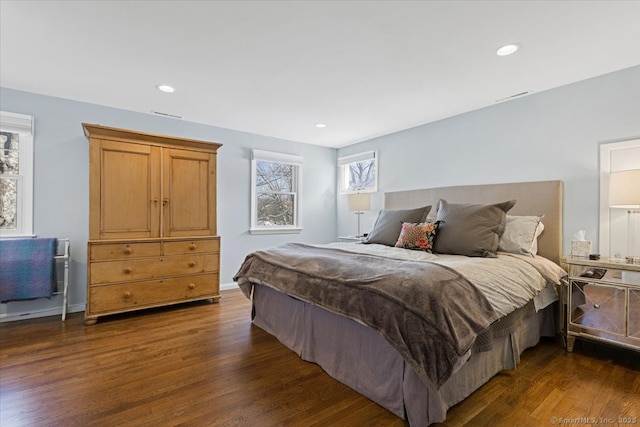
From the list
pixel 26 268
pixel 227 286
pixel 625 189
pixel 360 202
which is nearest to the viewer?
pixel 625 189

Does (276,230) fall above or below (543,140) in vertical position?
below

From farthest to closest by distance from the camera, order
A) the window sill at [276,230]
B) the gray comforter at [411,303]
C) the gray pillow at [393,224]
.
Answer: the window sill at [276,230] → the gray pillow at [393,224] → the gray comforter at [411,303]

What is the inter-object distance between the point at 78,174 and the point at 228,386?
10.0 ft

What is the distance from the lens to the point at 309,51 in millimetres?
2355

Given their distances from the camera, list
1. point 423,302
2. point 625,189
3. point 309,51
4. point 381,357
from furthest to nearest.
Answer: point 309,51, point 625,189, point 381,357, point 423,302

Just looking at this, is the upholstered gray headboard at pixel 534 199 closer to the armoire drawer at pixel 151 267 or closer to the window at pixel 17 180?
the armoire drawer at pixel 151 267

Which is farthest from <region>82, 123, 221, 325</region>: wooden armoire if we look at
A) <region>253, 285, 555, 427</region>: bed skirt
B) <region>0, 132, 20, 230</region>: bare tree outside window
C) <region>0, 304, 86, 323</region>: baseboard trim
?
<region>253, 285, 555, 427</region>: bed skirt

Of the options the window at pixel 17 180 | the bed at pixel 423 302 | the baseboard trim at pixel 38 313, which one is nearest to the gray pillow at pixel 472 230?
the bed at pixel 423 302

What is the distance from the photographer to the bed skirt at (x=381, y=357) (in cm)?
155

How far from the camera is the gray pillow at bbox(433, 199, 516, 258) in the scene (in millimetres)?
2527

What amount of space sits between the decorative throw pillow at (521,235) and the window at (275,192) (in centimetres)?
316

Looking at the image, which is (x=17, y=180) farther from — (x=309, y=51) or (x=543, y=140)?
(x=543, y=140)

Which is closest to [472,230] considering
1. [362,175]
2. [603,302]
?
[603,302]

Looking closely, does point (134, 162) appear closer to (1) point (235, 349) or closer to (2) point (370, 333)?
(1) point (235, 349)
